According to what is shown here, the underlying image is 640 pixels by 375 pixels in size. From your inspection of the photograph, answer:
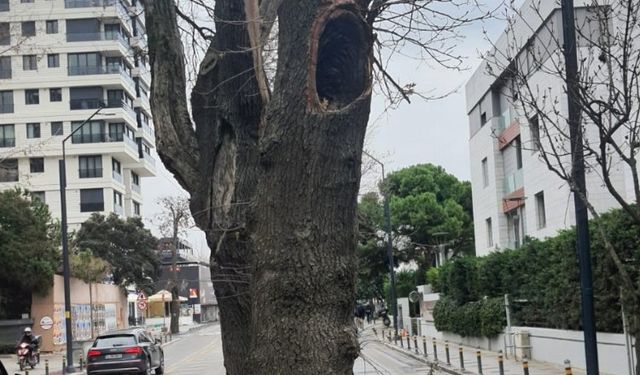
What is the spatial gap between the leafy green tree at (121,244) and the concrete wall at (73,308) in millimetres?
1666

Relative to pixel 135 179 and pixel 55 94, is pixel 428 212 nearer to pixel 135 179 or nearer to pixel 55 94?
pixel 55 94

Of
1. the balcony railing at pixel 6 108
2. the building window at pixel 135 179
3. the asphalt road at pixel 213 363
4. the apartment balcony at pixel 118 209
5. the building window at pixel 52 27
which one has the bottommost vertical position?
the asphalt road at pixel 213 363

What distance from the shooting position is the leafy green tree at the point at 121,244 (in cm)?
6062

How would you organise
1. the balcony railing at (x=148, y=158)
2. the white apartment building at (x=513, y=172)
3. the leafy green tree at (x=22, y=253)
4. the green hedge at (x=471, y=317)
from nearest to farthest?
1. the white apartment building at (x=513, y=172)
2. the green hedge at (x=471, y=317)
3. the leafy green tree at (x=22, y=253)
4. the balcony railing at (x=148, y=158)

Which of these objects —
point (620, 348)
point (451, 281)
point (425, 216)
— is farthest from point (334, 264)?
point (425, 216)

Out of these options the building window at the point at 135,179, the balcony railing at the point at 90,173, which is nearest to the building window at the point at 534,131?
the balcony railing at the point at 90,173

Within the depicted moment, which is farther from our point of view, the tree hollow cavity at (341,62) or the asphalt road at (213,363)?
the asphalt road at (213,363)

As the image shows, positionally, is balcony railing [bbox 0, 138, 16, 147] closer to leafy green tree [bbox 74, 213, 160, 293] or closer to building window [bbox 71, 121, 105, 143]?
building window [bbox 71, 121, 105, 143]

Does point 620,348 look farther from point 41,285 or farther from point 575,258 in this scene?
point 41,285

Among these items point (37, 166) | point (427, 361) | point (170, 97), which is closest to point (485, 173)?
point (427, 361)

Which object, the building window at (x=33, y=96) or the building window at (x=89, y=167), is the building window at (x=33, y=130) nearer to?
the building window at (x=33, y=96)

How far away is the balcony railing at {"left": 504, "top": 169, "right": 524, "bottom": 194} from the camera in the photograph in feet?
123

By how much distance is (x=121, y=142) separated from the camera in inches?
2832

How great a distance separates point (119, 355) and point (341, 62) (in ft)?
73.5
